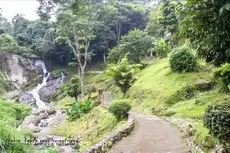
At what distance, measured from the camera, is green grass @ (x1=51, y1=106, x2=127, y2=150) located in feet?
58.6

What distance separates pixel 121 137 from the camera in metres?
13.0

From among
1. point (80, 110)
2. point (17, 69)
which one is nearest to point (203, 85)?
point (80, 110)

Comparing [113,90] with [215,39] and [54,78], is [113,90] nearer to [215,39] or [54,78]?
[54,78]

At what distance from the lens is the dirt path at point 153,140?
10797 mm

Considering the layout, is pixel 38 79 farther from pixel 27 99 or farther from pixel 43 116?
pixel 43 116

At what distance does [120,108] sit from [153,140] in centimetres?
483

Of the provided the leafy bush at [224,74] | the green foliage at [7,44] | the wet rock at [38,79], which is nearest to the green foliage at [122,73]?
the leafy bush at [224,74]

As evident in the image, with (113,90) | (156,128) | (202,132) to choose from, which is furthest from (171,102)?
(113,90)

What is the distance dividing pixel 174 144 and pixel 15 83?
3946 centimetres

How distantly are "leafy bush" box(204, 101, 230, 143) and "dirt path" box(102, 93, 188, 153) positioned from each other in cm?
230

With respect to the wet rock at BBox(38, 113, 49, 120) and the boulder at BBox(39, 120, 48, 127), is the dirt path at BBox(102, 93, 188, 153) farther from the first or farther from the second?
the wet rock at BBox(38, 113, 49, 120)

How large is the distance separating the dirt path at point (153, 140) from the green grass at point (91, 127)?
2.15 m

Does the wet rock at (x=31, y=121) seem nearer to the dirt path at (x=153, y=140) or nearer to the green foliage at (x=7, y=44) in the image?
the dirt path at (x=153, y=140)

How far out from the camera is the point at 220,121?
25.2ft
